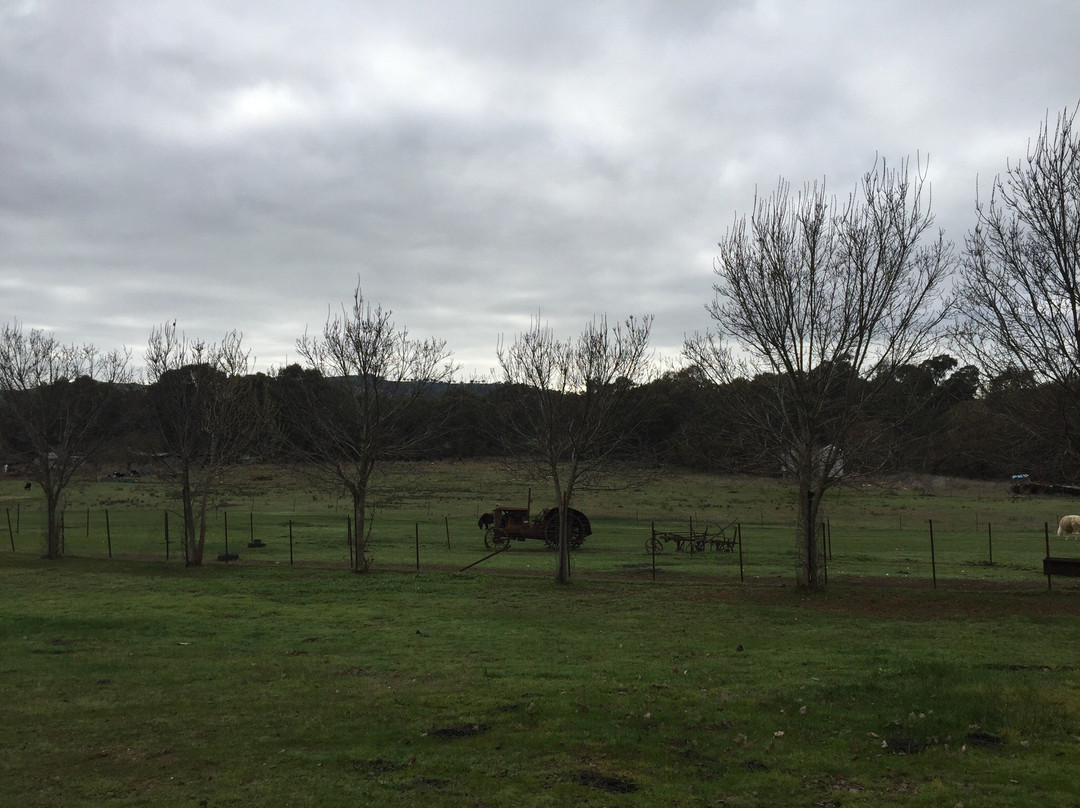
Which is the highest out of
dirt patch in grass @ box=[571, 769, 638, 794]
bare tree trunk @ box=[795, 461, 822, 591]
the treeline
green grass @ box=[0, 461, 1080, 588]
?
the treeline

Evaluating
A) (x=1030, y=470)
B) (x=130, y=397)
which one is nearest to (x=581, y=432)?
(x=1030, y=470)

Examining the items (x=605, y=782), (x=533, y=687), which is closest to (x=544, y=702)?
(x=533, y=687)

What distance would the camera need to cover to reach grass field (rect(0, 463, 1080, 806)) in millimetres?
8281

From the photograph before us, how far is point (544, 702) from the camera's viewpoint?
36.3 feet

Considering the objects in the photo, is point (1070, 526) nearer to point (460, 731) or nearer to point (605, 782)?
point (460, 731)

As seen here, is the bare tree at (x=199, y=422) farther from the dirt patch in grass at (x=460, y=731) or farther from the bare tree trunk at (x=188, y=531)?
the dirt patch in grass at (x=460, y=731)

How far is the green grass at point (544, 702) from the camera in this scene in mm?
8203

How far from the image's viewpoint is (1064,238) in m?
18.9

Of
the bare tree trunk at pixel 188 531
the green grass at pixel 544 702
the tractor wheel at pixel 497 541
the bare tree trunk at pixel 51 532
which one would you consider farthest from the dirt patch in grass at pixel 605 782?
the bare tree trunk at pixel 51 532

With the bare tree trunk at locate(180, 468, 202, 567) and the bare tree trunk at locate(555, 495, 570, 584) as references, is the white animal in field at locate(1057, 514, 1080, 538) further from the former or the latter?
the bare tree trunk at locate(180, 468, 202, 567)

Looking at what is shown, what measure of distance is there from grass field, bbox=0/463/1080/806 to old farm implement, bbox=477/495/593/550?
8.56m

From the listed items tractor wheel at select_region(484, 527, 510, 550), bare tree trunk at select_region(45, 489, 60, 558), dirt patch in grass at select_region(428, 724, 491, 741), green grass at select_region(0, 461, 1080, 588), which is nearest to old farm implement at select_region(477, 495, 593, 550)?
tractor wheel at select_region(484, 527, 510, 550)

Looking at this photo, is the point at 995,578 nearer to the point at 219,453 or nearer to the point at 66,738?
the point at 66,738

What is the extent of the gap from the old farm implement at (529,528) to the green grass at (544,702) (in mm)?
16005
